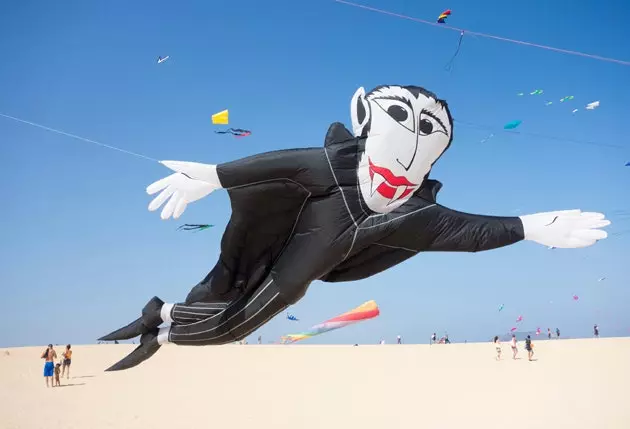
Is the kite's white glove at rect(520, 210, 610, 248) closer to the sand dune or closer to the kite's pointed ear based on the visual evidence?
the kite's pointed ear

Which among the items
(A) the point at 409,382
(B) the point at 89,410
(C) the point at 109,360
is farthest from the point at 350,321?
(C) the point at 109,360

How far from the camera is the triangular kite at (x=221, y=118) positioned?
536 cm

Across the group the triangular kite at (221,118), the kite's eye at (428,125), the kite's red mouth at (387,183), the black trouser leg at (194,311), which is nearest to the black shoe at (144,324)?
the black trouser leg at (194,311)

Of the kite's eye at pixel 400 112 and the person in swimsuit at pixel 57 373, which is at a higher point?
the kite's eye at pixel 400 112

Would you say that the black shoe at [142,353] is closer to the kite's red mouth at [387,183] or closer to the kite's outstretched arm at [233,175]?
the kite's outstretched arm at [233,175]

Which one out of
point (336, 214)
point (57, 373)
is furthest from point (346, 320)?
point (57, 373)

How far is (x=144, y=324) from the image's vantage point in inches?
235

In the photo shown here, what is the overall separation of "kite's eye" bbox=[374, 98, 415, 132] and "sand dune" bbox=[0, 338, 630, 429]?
332 inches

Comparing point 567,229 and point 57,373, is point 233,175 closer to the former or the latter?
point 567,229

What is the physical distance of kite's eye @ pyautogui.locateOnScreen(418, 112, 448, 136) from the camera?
521 cm

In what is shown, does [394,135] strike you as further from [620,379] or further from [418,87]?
[620,379]

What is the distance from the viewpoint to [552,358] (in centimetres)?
2220

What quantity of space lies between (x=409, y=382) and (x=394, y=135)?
44.7 ft

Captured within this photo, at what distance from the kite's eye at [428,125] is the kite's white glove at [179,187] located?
1.70m
